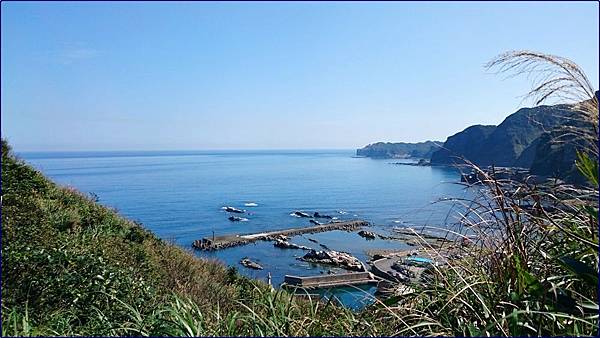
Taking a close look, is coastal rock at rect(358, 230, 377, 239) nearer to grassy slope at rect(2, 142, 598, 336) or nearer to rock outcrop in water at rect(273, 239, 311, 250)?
rock outcrop in water at rect(273, 239, 311, 250)

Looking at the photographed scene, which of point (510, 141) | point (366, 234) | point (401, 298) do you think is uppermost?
point (510, 141)

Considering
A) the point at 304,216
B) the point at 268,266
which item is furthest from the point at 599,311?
the point at 304,216

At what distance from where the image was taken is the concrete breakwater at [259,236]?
26.7 metres

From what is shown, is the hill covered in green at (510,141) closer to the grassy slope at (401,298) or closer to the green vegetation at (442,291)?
the green vegetation at (442,291)

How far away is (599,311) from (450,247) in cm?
128

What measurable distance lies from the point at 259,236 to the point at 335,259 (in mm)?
8106


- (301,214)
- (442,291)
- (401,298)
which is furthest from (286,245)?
(442,291)

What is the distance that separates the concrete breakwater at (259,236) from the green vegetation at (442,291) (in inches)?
892

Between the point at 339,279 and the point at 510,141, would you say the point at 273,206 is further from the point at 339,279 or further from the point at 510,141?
the point at 510,141

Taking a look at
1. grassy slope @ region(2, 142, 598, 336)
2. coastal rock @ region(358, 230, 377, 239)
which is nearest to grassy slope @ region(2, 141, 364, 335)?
grassy slope @ region(2, 142, 598, 336)

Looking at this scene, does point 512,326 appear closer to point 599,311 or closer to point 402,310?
point 599,311

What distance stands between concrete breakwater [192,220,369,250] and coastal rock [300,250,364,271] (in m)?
4.58

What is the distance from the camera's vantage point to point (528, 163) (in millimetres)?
4738

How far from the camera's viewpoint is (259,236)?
30.7 metres
